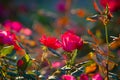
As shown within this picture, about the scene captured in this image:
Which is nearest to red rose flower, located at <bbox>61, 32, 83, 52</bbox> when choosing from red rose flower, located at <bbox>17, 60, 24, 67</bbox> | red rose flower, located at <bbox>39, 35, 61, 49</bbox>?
red rose flower, located at <bbox>39, 35, 61, 49</bbox>

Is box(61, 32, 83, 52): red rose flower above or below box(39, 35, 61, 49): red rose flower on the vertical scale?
below

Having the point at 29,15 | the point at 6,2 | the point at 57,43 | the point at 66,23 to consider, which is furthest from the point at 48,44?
the point at 6,2

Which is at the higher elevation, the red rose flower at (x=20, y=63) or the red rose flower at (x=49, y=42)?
the red rose flower at (x=49, y=42)

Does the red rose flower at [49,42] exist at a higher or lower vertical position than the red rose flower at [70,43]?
higher

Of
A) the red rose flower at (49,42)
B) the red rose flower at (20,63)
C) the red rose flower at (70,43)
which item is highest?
the red rose flower at (49,42)

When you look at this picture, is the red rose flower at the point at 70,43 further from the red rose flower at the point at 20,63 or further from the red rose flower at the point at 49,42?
the red rose flower at the point at 20,63

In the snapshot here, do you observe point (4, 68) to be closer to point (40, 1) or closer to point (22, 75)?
point (22, 75)

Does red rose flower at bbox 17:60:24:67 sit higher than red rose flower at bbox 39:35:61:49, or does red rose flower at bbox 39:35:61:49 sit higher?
red rose flower at bbox 39:35:61:49

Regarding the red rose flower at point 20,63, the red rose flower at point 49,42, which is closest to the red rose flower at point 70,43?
the red rose flower at point 49,42

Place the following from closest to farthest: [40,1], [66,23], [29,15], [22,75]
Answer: [22,75] → [66,23] → [29,15] → [40,1]

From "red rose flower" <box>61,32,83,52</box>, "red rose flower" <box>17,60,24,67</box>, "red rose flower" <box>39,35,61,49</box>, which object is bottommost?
"red rose flower" <box>17,60,24,67</box>

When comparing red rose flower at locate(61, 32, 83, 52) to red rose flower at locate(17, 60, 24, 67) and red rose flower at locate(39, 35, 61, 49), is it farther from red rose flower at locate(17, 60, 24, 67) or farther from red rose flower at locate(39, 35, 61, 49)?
red rose flower at locate(17, 60, 24, 67)
